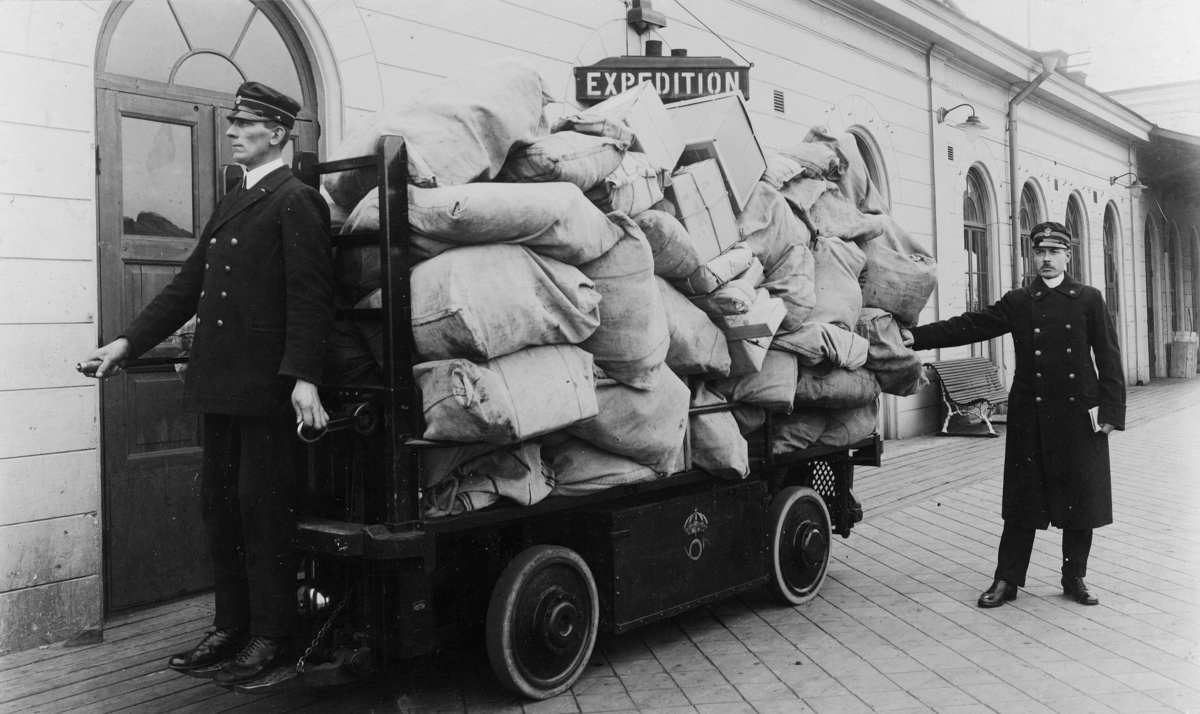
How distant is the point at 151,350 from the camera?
15.5 feet

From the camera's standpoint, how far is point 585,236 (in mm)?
A: 3551

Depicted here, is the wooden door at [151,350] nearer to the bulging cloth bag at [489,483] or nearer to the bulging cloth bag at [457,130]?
the bulging cloth bag at [457,130]

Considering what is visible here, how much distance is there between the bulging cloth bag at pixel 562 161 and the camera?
3645 mm

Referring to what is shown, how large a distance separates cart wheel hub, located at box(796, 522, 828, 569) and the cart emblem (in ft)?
2.83

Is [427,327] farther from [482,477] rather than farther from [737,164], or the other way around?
[737,164]

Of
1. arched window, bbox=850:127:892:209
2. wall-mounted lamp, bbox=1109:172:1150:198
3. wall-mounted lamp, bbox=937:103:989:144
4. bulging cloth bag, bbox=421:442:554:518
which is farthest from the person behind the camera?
wall-mounted lamp, bbox=1109:172:1150:198

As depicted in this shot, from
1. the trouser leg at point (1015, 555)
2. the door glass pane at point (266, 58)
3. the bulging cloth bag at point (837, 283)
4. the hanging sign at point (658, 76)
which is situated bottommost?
the trouser leg at point (1015, 555)

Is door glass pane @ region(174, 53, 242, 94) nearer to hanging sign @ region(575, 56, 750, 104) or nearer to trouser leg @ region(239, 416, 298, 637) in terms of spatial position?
trouser leg @ region(239, 416, 298, 637)

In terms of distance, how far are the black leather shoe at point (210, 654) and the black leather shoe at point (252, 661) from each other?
59mm

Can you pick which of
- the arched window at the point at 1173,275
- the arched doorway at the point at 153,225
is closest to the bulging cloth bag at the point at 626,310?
the arched doorway at the point at 153,225

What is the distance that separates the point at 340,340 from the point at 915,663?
2.73 meters

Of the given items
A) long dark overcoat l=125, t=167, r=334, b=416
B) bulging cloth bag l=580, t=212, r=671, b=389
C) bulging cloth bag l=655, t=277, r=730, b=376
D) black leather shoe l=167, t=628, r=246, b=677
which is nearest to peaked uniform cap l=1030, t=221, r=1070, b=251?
bulging cloth bag l=655, t=277, r=730, b=376

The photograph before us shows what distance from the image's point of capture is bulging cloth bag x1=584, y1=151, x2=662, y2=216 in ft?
12.6

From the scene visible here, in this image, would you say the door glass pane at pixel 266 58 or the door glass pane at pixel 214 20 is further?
the door glass pane at pixel 266 58
